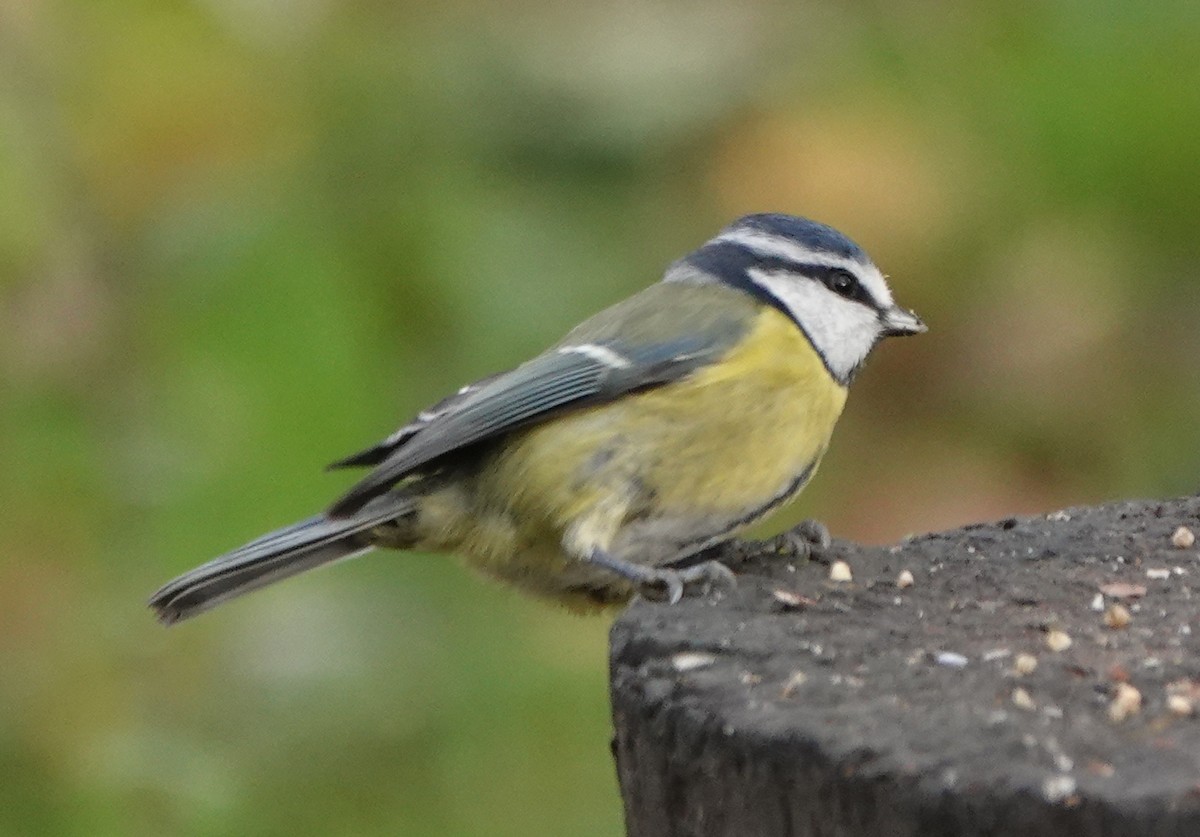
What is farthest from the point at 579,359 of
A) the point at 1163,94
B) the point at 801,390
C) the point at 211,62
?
the point at 1163,94

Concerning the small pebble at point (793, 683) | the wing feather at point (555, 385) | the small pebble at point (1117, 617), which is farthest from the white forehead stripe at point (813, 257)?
the small pebble at point (793, 683)

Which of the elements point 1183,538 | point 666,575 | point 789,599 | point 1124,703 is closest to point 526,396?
point 666,575

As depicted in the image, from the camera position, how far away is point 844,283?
3.06 m

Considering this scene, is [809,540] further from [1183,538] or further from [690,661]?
[690,661]

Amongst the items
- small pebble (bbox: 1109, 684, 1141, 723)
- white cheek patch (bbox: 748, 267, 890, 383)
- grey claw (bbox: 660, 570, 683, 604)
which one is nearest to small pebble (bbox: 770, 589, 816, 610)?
grey claw (bbox: 660, 570, 683, 604)

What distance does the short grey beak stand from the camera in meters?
3.08

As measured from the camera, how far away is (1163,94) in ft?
13.2

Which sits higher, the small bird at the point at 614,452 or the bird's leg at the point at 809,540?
the small bird at the point at 614,452

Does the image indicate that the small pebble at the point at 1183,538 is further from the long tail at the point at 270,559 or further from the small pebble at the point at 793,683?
the long tail at the point at 270,559

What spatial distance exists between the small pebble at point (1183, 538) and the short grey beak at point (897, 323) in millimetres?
666

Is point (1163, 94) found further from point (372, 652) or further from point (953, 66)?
point (372, 652)

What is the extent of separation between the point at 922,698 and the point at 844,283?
4.34 ft

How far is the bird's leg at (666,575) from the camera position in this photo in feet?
7.93

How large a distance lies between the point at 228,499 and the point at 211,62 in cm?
83
